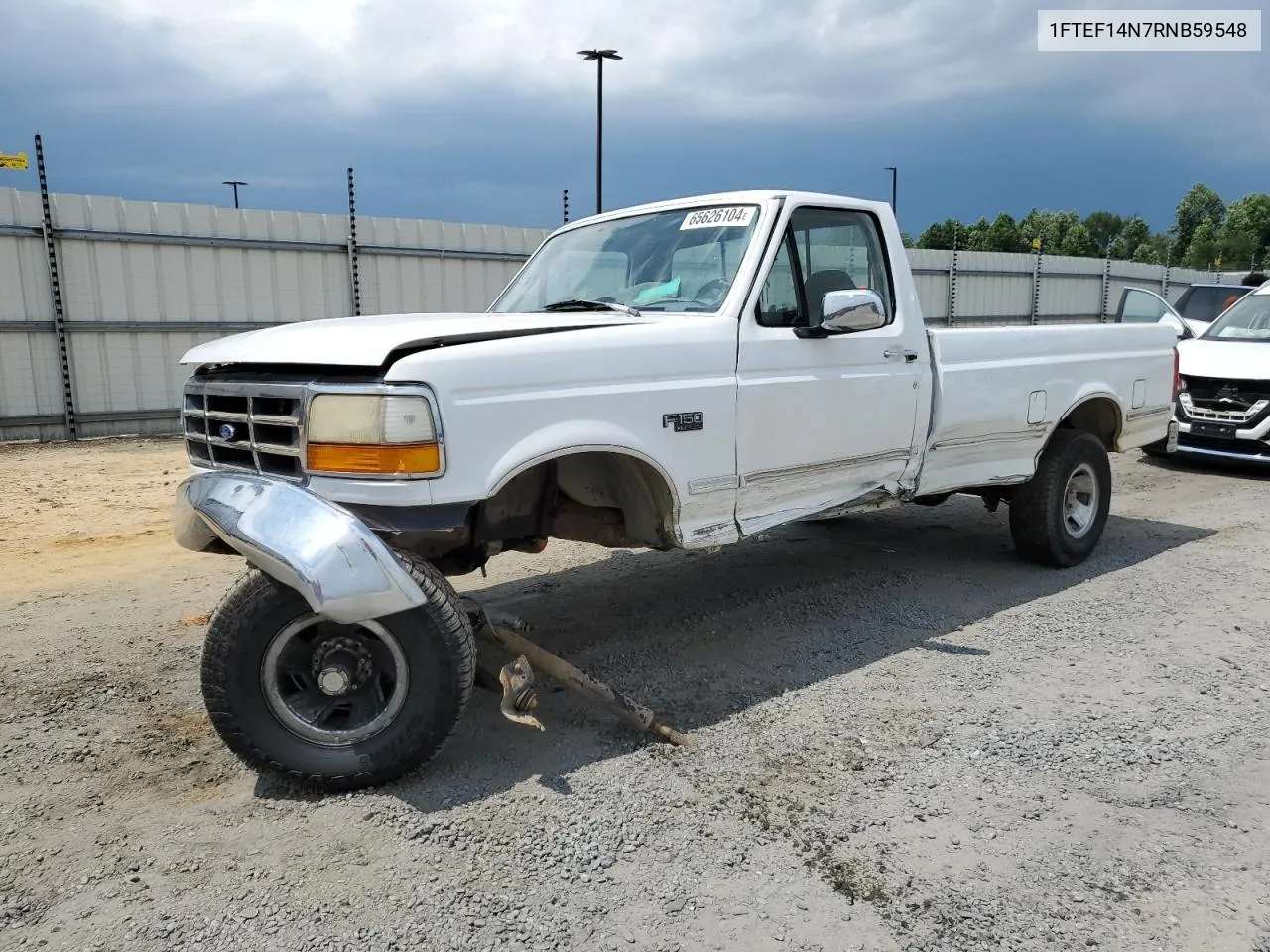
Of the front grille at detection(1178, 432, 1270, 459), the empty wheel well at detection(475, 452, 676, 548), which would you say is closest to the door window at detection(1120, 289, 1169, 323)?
the front grille at detection(1178, 432, 1270, 459)

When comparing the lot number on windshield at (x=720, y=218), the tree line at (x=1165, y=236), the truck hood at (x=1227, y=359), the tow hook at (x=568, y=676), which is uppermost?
the tree line at (x=1165, y=236)

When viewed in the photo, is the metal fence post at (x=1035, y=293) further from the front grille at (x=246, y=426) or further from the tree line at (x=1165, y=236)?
the tree line at (x=1165, y=236)

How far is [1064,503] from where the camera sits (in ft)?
19.8

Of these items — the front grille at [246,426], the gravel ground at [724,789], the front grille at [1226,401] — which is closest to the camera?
the gravel ground at [724,789]

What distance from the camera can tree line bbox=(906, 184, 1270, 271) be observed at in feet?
204

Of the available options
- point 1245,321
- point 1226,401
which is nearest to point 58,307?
point 1226,401

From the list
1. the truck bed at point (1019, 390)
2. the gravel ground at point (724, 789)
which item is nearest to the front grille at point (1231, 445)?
the truck bed at point (1019, 390)

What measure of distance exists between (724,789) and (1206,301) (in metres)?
12.7

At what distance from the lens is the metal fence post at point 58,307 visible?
10875 millimetres

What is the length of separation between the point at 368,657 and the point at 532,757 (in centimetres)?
71

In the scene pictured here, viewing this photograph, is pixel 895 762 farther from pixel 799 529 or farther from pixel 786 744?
pixel 799 529

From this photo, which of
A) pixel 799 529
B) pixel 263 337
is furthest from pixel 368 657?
pixel 799 529

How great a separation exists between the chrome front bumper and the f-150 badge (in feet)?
4.06

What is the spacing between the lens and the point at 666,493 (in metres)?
3.89
